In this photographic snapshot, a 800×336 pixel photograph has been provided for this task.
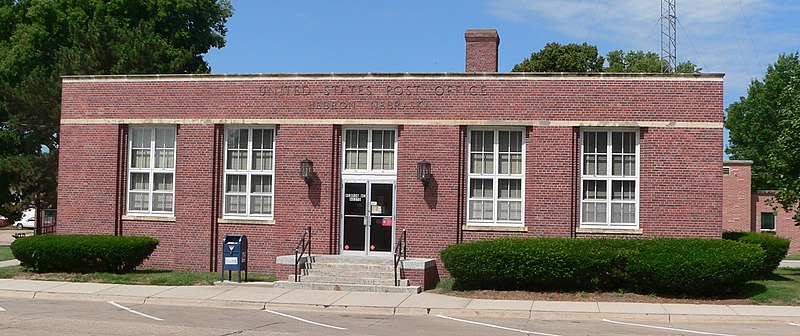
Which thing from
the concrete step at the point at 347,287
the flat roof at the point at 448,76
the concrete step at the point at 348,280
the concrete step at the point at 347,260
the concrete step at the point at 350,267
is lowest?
the concrete step at the point at 347,287

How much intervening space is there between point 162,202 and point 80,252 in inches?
117

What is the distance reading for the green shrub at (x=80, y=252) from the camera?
71.8 feet

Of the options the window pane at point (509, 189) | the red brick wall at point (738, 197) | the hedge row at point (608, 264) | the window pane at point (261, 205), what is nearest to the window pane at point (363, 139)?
the window pane at point (261, 205)

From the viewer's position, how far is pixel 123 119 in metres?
24.1

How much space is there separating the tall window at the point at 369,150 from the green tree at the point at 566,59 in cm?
3630

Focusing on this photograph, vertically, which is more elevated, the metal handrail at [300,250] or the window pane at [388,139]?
the window pane at [388,139]

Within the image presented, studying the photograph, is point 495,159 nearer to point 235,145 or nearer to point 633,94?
point 633,94

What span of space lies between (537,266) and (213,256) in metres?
9.29

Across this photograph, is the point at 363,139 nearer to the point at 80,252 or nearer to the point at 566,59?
the point at 80,252

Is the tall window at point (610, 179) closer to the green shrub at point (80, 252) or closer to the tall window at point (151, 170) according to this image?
the tall window at point (151, 170)

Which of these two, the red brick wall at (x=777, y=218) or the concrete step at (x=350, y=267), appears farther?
the red brick wall at (x=777, y=218)

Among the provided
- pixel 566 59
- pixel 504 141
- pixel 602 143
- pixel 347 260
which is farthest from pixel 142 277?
pixel 566 59

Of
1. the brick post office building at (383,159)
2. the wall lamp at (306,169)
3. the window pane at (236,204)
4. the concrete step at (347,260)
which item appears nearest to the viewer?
the brick post office building at (383,159)

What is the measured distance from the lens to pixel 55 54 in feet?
147
